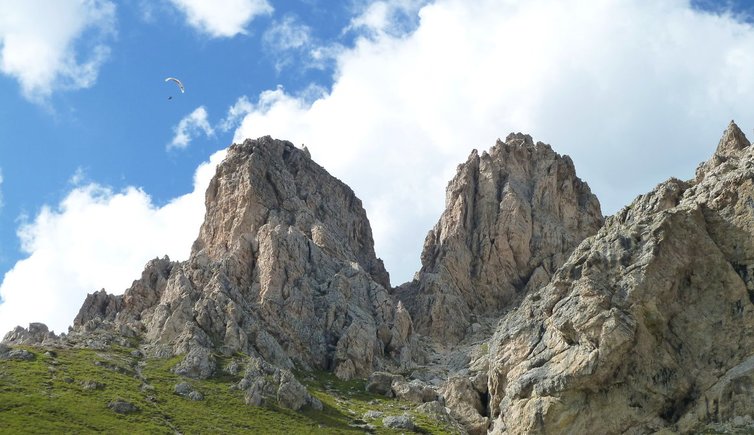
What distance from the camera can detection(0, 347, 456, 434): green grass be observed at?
11406 centimetres

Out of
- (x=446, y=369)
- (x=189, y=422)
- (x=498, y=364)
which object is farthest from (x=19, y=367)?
(x=446, y=369)

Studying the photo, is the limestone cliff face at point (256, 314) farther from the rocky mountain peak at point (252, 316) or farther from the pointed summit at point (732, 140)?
the pointed summit at point (732, 140)

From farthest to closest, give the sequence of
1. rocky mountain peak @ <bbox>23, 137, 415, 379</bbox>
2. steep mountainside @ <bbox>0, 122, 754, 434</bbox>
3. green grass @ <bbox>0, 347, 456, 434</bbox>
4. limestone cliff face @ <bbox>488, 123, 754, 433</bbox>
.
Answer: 1. rocky mountain peak @ <bbox>23, 137, 415, 379</bbox>
2. green grass @ <bbox>0, 347, 456, 434</bbox>
3. steep mountainside @ <bbox>0, 122, 754, 434</bbox>
4. limestone cliff face @ <bbox>488, 123, 754, 433</bbox>

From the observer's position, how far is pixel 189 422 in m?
122

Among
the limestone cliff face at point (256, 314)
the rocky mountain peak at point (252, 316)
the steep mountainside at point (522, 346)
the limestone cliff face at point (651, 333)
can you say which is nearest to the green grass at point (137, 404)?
the steep mountainside at point (522, 346)

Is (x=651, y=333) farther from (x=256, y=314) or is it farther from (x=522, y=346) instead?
(x=256, y=314)

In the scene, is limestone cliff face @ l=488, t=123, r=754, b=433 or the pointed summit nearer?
limestone cliff face @ l=488, t=123, r=754, b=433

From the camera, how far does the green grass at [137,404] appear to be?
374 feet

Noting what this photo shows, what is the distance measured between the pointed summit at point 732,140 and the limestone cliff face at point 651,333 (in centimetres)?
5434

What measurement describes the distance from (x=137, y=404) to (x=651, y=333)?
84.2 m

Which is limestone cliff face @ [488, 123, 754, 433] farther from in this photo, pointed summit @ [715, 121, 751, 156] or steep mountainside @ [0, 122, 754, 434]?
pointed summit @ [715, 121, 751, 156]

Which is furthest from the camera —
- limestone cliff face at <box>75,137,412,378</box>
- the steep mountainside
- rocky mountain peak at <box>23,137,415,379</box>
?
limestone cliff face at <box>75,137,412,378</box>

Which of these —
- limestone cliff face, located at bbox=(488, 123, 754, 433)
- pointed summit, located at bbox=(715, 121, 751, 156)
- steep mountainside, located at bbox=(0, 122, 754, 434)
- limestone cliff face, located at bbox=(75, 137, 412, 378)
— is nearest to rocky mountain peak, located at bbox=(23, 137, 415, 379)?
limestone cliff face, located at bbox=(75, 137, 412, 378)

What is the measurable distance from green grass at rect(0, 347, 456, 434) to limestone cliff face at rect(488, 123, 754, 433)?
38.1 meters
